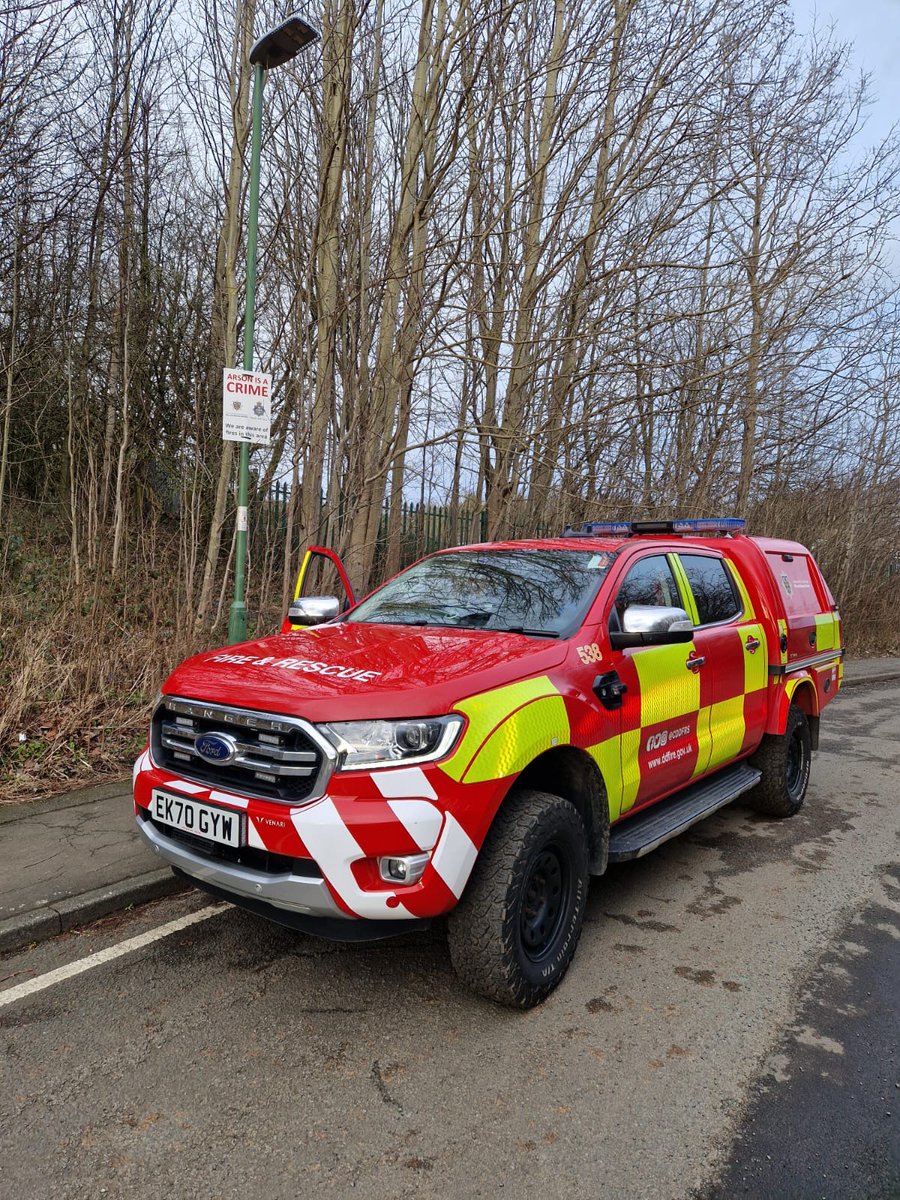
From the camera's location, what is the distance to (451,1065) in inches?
104

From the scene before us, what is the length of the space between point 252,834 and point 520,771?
978mm

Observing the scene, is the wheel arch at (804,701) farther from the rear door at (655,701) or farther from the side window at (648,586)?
the side window at (648,586)

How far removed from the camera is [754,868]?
4.56 m

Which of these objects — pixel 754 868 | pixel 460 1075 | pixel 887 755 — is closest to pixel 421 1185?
pixel 460 1075

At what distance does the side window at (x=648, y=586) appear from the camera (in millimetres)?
3871

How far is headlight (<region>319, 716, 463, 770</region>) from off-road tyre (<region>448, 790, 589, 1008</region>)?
465mm

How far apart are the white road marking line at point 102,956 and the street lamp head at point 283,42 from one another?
6092 millimetres

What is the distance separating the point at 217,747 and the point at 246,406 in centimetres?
424

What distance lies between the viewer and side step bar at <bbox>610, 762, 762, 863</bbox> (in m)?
3.53

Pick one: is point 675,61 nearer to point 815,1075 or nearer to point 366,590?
point 366,590

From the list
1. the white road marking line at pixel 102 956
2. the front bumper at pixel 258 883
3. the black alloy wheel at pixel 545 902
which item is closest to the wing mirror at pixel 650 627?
the black alloy wheel at pixel 545 902

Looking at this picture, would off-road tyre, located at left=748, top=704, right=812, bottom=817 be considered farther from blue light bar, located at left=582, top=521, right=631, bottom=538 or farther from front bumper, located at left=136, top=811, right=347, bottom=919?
front bumper, located at left=136, top=811, right=347, bottom=919

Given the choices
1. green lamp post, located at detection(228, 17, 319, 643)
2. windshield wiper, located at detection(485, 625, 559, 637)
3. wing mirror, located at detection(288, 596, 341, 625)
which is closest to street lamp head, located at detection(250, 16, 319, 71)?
green lamp post, located at detection(228, 17, 319, 643)

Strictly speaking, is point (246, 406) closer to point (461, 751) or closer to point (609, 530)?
point (609, 530)
